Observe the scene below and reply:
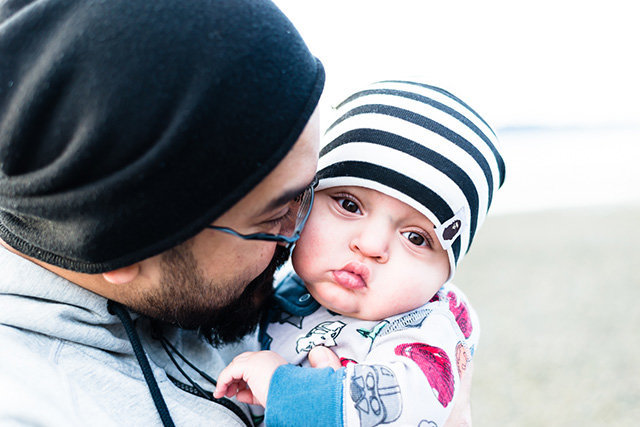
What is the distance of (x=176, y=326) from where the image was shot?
5.74 feet

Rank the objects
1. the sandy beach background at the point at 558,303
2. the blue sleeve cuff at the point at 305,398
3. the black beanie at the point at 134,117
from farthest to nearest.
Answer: the sandy beach background at the point at 558,303 < the blue sleeve cuff at the point at 305,398 < the black beanie at the point at 134,117

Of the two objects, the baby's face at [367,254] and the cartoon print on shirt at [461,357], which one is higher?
the baby's face at [367,254]

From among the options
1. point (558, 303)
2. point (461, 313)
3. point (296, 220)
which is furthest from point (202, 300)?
point (558, 303)

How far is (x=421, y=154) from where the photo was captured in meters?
1.79

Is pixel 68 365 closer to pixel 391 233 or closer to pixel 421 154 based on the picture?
pixel 391 233

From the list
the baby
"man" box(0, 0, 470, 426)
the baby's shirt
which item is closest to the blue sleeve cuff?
the baby's shirt

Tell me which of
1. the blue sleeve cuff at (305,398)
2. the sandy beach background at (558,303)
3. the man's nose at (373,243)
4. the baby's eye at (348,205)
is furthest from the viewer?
the sandy beach background at (558,303)

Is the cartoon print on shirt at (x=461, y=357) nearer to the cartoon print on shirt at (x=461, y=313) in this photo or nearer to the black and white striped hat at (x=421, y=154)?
the cartoon print on shirt at (x=461, y=313)

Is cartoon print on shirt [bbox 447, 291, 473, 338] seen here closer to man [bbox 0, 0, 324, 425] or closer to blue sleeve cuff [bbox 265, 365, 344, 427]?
blue sleeve cuff [bbox 265, 365, 344, 427]

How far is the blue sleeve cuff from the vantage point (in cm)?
143

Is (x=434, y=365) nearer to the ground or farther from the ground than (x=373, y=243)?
nearer to the ground

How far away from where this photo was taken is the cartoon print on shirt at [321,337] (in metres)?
1.81

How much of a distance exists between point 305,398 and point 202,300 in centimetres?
38

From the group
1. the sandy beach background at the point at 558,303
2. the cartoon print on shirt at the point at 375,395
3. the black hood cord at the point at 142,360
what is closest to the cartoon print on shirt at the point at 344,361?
the cartoon print on shirt at the point at 375,395
